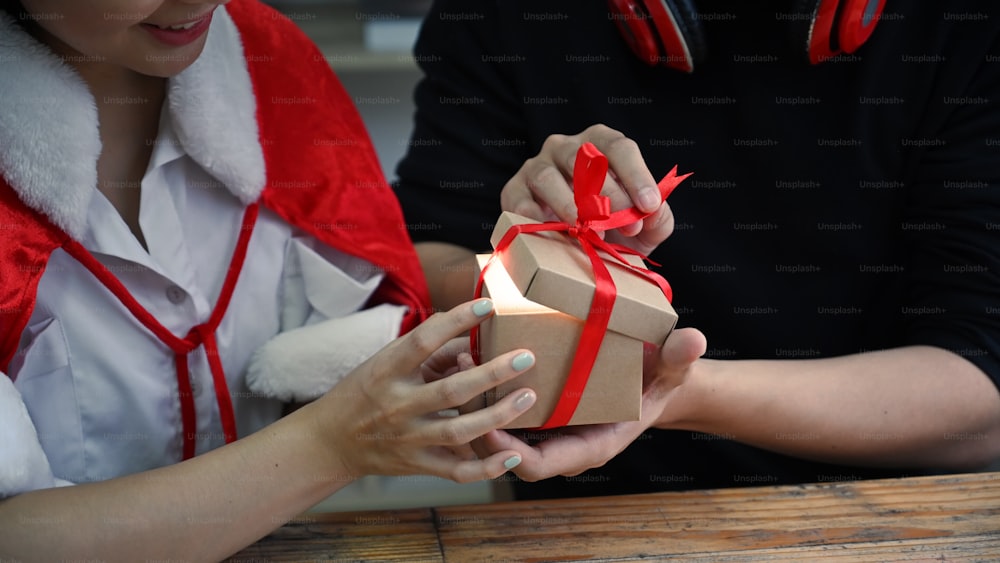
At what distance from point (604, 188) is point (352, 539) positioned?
46 centimetres

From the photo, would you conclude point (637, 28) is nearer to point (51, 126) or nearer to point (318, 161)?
point (318, 161)

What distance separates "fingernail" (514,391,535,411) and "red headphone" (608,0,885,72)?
0.56 metres

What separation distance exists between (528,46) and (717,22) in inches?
11.0

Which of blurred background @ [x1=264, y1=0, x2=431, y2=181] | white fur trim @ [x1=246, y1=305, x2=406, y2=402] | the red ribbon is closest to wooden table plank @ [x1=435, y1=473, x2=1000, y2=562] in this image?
the red ribbon

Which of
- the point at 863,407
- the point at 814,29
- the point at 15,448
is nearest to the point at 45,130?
the point at 15,448

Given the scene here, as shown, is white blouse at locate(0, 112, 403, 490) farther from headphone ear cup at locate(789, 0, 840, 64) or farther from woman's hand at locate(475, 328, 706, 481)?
headphone ear cup at locate(789, 0, 840, 64)

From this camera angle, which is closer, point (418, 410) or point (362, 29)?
point (418, 410)

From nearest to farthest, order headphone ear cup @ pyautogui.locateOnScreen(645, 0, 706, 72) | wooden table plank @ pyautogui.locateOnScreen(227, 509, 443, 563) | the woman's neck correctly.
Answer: wooden table plank @ pyautogui.locateOnScreen(227, 509, 443, 563), the woman's neck, headphone ear cup @ pyautogui.locateOnScreen(645, 0, 706, 72)

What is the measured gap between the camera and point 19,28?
0.89 m

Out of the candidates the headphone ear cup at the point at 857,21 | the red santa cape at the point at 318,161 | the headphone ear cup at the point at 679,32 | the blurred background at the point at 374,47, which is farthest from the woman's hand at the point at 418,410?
the blurred background at the point at 374,47

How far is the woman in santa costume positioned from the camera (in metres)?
0.84

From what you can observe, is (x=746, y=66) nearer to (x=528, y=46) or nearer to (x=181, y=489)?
(x=528, y=46)

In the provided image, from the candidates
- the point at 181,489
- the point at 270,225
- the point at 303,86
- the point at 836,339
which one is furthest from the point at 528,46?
the point at 181,489

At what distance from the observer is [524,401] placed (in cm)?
84
